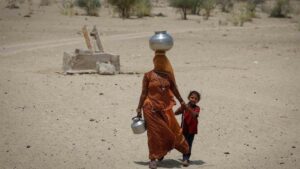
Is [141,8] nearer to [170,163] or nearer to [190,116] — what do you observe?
[170,163]

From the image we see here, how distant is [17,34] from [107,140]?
15910 mm

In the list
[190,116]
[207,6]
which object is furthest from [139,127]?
[207,6]

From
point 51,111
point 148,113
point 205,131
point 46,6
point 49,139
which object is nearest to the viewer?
point 148,113

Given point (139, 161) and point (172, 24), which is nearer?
point (139, 161)

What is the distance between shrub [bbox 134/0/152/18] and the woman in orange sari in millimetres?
26933

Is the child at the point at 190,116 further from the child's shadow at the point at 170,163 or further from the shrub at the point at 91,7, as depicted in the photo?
the shrub at the point at 91,7

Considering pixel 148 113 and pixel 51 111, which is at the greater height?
pixel 148 113

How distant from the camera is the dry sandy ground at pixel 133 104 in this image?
8508 mm

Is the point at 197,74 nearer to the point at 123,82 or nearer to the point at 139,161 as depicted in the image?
the point at 123,82

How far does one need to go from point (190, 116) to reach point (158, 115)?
1.55ft

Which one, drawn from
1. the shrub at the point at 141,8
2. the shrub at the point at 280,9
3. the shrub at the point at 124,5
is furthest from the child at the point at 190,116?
the shrub at the point at 280,9

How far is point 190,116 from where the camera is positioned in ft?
25.4

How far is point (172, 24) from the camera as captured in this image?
30.4 meters

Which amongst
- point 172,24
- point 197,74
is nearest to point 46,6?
point 172,24
